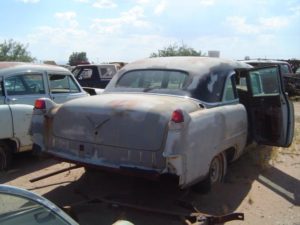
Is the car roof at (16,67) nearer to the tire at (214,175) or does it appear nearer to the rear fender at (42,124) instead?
the rear fender at (42,124)

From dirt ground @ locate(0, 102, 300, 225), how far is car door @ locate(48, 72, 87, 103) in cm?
119

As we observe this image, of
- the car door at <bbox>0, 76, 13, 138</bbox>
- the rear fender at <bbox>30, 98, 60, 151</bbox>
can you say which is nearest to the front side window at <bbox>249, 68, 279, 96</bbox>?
the rear fender at <bbox>30, 98, 60, 151</bbox>

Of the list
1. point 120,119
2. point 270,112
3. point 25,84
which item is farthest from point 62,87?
point 270,112

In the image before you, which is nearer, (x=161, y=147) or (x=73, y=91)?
(x=161, y=147)

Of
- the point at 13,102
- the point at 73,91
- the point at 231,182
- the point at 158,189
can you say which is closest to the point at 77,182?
the point at 158,189

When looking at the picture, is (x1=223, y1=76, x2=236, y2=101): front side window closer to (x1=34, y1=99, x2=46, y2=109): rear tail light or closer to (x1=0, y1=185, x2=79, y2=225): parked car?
(x1=34, y1=99, x2=46, y2=109): rear tail light

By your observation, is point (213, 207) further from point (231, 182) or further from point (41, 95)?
point (41, 95)

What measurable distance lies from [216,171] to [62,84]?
12.0 ft

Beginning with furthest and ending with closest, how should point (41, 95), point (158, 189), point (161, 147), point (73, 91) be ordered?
point (73, 91) → point (41, 95) → point (158, 189) → point (161, 147)

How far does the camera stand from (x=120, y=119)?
503cm

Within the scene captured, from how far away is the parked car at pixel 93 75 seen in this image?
56.2 ft

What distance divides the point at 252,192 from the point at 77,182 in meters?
2.38

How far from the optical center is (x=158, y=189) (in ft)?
19.7

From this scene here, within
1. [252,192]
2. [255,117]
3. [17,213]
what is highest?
[17,213]
